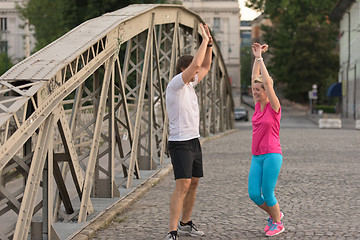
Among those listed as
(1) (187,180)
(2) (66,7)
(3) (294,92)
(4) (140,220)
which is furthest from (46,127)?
(3) (294,92)

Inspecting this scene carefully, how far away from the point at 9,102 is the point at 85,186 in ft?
6.54

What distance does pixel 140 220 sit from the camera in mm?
7551

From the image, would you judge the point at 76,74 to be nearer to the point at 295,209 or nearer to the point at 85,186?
the point at 85,186

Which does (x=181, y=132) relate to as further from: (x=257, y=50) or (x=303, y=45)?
(x=303, y=45)

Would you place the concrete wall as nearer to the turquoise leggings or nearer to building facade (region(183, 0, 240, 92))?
building facade (region(183, 0, 240, 92))

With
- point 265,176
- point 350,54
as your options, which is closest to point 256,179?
point 265,176

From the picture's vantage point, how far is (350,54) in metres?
57.2

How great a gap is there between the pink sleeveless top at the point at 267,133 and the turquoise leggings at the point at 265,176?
0.06 meters

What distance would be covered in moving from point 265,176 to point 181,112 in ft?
3.30

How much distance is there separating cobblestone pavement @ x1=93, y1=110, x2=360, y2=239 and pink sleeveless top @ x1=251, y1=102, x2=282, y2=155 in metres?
0.82

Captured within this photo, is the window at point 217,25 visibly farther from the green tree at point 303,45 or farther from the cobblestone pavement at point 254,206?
the cobblestone pavement at point 254,206

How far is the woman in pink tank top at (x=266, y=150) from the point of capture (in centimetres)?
648

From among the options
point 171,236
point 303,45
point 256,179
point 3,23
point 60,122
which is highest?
point 3,23

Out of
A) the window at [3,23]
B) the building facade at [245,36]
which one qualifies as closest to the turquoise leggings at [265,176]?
the window at [3,23]
